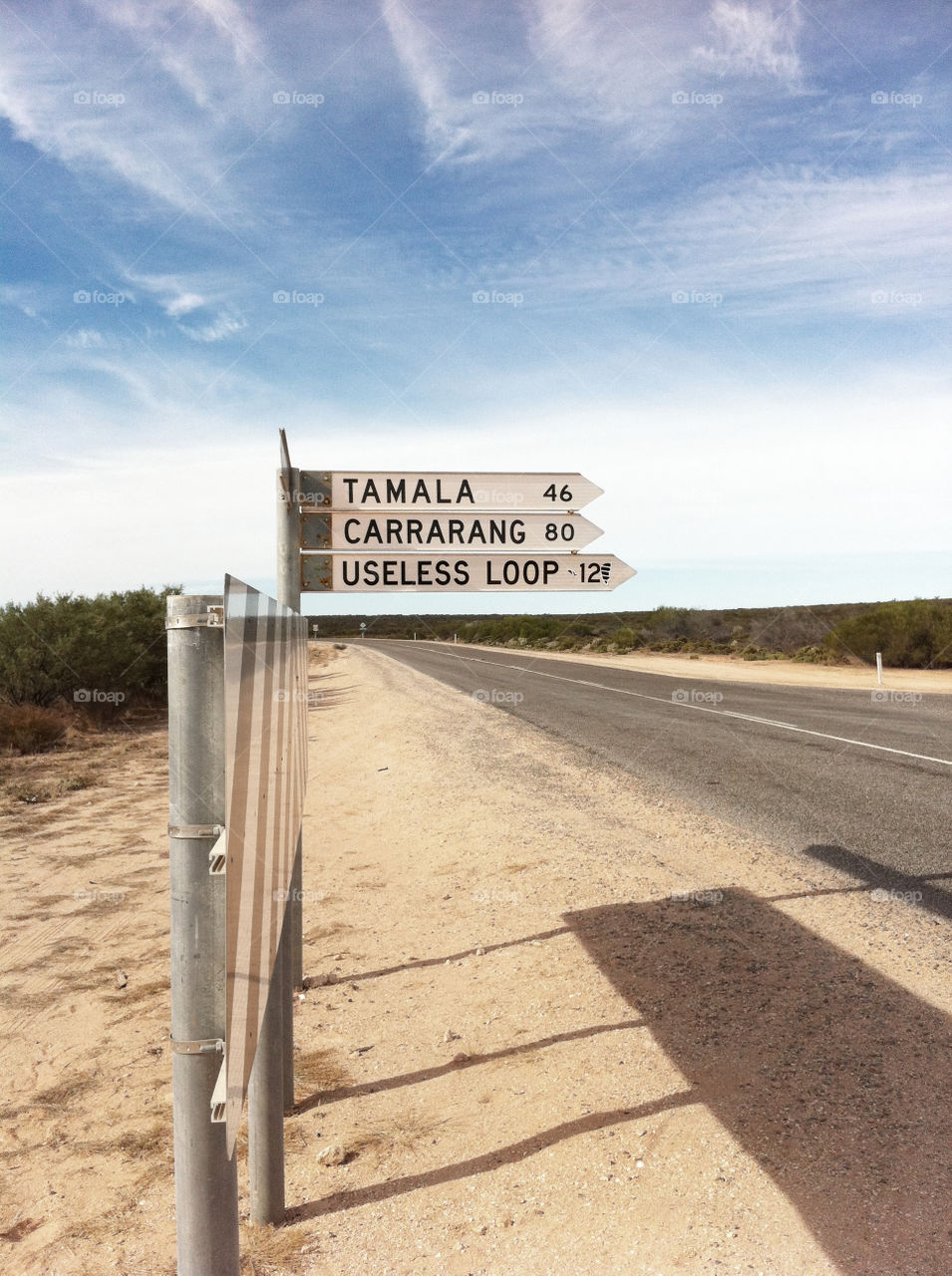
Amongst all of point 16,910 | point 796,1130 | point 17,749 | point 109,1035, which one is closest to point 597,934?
point 796,1130

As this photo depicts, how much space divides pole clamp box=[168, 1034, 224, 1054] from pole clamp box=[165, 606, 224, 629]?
880 millimetres

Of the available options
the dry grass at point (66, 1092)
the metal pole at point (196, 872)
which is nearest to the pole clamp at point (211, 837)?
the metal pole at point (196, 872)

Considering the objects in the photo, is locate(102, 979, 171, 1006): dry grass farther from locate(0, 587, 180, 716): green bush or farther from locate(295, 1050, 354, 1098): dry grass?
locate(0, 587, 180, 716): green bush

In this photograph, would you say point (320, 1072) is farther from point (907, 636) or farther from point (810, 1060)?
point (907, 636)

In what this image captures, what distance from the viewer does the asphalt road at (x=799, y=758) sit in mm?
7012

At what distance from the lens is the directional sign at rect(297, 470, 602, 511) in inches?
149

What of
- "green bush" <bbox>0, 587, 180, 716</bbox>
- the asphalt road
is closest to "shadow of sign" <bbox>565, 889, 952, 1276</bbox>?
the asphalt road

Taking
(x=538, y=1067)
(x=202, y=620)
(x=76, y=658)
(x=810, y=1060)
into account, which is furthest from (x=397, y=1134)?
(x=76, y=658)

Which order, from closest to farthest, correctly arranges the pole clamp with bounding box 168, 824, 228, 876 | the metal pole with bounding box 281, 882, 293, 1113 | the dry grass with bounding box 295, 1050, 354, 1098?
the pole clamp with bounding box 168, 824, 228, 876 → the metal pole with bounding box 281, 882, 293, 1113 → the dry grass with bounding box 295, 1050, 354, 1098

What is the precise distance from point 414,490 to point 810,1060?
9.94ft

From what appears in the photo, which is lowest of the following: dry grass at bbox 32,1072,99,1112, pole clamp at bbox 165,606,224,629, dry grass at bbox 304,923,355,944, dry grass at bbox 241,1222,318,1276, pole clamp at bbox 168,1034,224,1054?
dry grass at bbox 32,1072,99,1112

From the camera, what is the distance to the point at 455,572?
3857 millimetres

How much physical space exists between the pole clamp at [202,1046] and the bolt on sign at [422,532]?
228cm

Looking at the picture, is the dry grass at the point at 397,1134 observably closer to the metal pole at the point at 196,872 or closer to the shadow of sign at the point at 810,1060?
the shadow of sign at the point at 810,1060
